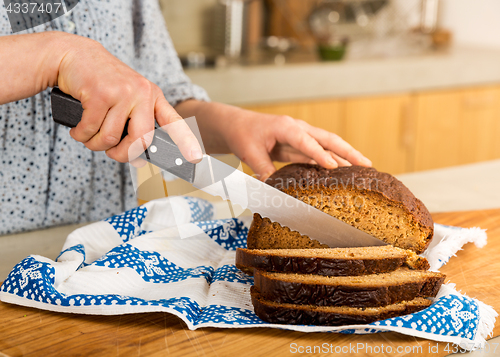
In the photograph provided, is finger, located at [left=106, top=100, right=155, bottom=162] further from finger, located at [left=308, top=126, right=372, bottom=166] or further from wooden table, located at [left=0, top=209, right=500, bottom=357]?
finger, located at [left=308, top=126, right=372, bottom=166]

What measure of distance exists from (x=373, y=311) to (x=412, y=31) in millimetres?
3833

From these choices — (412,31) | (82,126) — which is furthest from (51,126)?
(412,31)

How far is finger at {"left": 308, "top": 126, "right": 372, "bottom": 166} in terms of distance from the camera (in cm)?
148

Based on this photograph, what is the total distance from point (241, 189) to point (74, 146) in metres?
0.70

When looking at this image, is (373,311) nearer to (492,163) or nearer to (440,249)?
(440,249)

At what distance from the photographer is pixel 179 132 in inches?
43.7

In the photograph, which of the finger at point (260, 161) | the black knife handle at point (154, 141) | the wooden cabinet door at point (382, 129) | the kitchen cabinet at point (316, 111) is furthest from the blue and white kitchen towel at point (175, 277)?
the wooden cabinet door at point (382, 129)

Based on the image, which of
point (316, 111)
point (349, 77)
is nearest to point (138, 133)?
point (316, 111)

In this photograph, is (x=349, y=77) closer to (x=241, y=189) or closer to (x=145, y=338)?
(x=241, y=189)

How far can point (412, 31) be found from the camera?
4.33m

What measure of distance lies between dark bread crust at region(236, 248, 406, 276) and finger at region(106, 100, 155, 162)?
1.17ft

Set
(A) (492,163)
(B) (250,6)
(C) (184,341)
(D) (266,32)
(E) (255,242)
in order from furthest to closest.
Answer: (D) (266,32)
(B) (250,6)
(A) (492,163)
(E) (255,242)
(C) (184,341)

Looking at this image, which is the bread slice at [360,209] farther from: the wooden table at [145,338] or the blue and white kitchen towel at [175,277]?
the wooden table at [145,338]

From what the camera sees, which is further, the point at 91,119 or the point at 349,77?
the point at 349,77
